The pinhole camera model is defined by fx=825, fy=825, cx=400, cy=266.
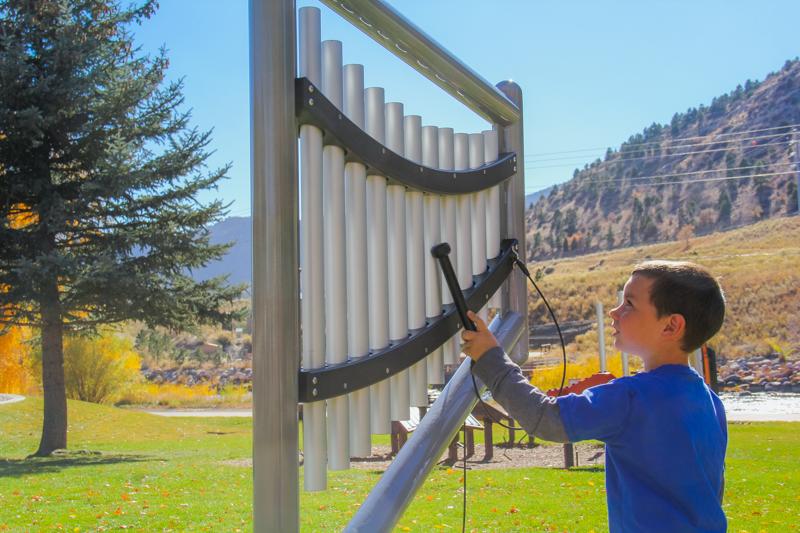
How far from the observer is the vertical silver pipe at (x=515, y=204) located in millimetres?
2303

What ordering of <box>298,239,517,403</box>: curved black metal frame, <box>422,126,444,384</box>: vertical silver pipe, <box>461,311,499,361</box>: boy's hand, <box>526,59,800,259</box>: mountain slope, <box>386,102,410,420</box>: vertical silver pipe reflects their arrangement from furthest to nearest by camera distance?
<box>526,59,800,259</box>: mountain slope < <box>422,126,444,384</box>: vertical silver pipe < <box>386,102,410,420</box>: vertical silver pipe < <box>461,311,499,361</box>: boy's hand < <box>298,239,517,403</box>: curved black metal frame

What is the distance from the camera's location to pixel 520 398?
1.43m

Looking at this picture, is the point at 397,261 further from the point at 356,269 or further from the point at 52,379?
the point at 52,379

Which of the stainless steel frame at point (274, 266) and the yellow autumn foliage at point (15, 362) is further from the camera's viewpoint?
the yellow autumn foliage at point (15, 362)

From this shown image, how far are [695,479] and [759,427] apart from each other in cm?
1079

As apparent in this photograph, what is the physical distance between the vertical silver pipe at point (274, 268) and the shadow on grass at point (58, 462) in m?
9.91

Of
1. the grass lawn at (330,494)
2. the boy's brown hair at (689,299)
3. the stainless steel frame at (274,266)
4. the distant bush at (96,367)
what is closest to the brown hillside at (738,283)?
the distant bush at (96,367)

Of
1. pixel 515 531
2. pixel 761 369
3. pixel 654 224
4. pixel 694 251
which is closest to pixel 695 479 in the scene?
pixel 515 531

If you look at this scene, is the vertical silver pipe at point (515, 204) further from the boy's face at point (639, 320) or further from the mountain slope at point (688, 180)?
the mountain slope at point (688, 180)

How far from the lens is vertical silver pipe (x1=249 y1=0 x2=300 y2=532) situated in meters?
1.28

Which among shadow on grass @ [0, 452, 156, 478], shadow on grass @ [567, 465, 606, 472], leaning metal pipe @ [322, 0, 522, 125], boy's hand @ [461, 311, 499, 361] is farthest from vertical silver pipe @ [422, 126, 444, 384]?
shadow on grass @ [0, 452, 156, 478]

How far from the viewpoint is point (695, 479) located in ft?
4.43

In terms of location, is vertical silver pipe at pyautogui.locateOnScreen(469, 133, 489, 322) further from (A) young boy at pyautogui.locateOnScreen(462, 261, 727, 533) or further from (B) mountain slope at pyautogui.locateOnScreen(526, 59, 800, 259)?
(B) mountain slope at pyautogui.locateOnScreen(526, 59, 800, 259)

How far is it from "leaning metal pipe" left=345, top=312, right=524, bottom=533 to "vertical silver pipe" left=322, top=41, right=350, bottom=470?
96mm
